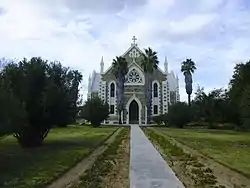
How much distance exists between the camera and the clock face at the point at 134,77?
87000 millimetres

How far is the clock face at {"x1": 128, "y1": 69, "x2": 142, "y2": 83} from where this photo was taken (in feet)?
285

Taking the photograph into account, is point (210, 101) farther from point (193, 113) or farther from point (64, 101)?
point (64, 101)

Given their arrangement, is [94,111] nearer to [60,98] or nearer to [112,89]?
[112,89]

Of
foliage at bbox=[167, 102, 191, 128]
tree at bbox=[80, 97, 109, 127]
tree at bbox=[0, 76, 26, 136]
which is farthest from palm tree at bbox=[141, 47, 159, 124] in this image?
tree at bbox=[0, 76, 26, 136]

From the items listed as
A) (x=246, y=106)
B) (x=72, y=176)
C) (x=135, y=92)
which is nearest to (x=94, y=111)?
(x=135, y=92)

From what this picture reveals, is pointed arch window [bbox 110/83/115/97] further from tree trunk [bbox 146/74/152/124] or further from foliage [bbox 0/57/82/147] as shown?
foliage [bbox 0/57/82/147]

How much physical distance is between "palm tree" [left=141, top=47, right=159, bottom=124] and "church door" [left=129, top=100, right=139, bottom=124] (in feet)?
8.40

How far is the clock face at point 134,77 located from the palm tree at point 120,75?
7.10ft

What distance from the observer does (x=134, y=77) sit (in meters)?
87.2

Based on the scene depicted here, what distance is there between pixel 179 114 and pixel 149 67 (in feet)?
63.9

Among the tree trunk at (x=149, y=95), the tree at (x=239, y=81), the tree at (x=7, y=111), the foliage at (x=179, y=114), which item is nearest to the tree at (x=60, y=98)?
the tree at (x=7, y=111)

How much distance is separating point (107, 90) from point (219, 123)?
3019cm

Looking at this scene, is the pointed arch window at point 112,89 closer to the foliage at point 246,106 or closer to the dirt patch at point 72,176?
the foliage at point 246,106

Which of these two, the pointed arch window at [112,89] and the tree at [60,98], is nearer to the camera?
the tree at [60,98]
